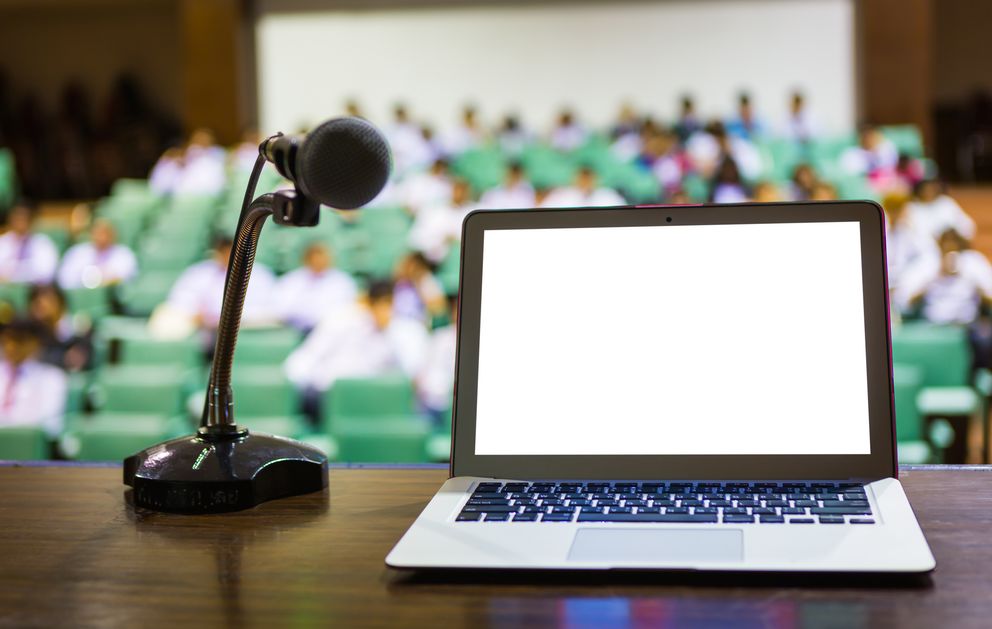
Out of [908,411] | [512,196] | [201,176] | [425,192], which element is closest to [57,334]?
[512,196]

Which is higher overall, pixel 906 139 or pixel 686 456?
pixel 906 139

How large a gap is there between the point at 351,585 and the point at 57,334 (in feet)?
13.2

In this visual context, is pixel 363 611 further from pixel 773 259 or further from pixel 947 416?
pixel 947 416

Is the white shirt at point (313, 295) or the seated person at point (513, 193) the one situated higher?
the seated person at point (513, 193)

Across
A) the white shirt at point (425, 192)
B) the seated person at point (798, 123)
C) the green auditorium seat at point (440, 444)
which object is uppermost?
the seated person at point (798, 123)

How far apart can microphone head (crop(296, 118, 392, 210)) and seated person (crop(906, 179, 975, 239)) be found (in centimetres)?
520

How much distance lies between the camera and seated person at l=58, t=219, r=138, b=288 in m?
6.14

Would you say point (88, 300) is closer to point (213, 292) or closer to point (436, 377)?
point (213, 292)

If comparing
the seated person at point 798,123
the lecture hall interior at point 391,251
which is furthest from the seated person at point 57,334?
the seated person at point 798,123

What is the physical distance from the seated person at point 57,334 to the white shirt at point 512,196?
96.5 inches

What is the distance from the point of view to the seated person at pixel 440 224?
600cm

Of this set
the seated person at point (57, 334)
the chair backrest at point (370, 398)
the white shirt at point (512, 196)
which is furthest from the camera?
the white shirt at point (512, 196)

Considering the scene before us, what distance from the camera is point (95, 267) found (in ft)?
20.3

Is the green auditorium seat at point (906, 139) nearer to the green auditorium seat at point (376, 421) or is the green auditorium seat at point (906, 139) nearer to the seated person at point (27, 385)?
the green auditorium seat at point (376, 421)
